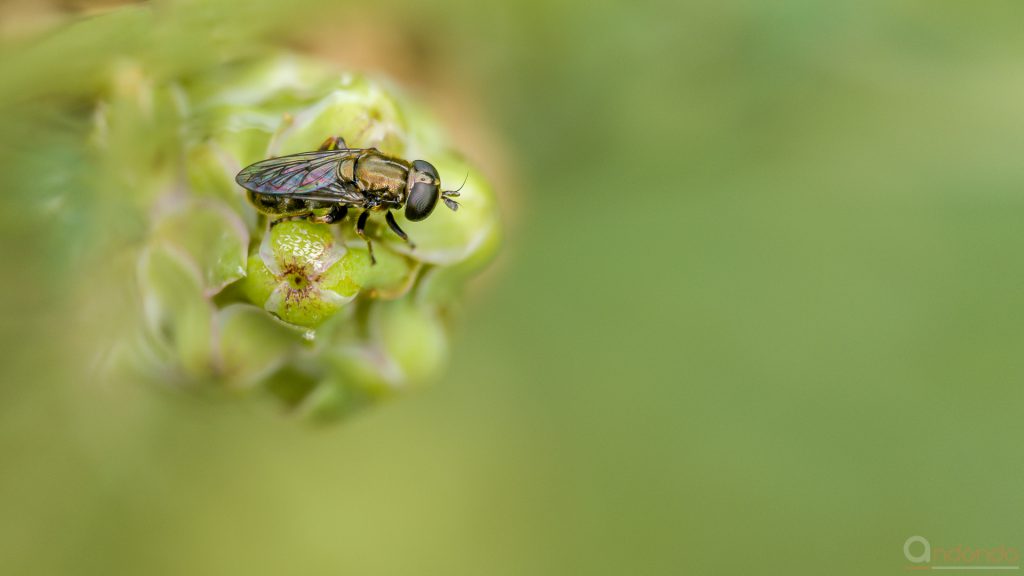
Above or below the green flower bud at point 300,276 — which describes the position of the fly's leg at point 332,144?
above

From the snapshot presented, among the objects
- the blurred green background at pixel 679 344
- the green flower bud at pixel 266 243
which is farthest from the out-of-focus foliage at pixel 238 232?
the blurred green background at pixel 679 344

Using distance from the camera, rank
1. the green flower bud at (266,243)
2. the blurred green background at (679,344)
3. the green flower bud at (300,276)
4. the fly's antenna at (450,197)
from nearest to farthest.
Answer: the green flower bud at (300,276)
the green flower bud at (266,243)
the fly's antenna at (450,197)
the blurred green background at (679,344)

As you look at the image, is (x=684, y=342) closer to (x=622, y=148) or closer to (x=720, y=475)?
(x=720, y=475)

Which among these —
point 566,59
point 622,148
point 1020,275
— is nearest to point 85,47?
point 566,59

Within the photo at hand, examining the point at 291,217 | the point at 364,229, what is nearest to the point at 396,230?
the point at 364,229

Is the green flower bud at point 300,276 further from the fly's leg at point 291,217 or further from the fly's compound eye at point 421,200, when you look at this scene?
the fly's compound eye at point 421,200

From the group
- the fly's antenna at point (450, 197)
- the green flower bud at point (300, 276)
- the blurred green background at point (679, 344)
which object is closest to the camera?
the green flower bud at point (300, 276)
